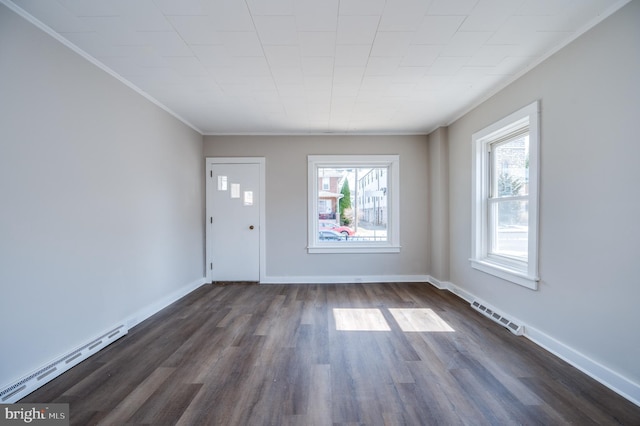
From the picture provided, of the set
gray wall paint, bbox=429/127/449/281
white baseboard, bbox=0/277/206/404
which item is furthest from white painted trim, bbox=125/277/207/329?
gray wall paint, bbox=429/127/449/281

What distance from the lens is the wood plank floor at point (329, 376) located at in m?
1.57

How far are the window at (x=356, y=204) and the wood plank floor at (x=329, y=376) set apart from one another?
1.62 m

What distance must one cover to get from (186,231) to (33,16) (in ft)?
8.75

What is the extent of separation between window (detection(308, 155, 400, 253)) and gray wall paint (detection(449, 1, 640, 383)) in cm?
215

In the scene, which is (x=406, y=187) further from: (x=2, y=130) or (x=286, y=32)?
(x=2, y=130)

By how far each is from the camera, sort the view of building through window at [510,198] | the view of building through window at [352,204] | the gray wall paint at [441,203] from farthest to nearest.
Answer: the view of building through window at [352,204]
the gray wall paint at [441,203]
the view of building through window at [510,198]

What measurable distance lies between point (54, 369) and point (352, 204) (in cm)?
394

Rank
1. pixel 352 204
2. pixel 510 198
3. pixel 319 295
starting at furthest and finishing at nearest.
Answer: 1. pixel 352 204
2. pixel 319 295
3. pixel 510 198

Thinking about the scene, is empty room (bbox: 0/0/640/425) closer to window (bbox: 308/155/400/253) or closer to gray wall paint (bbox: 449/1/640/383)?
gray wall paint (bbox: 449/1/640/383)

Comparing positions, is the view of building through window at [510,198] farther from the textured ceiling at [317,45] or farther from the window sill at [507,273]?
the textured ceiling at [317,45]

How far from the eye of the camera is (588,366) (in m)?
1.95

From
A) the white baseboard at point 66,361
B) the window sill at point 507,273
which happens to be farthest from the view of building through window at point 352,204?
the white baseboard at point 66,361

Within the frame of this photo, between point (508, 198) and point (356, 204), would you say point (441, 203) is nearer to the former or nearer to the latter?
point (508, 198)

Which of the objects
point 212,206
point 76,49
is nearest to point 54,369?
point 76,49
